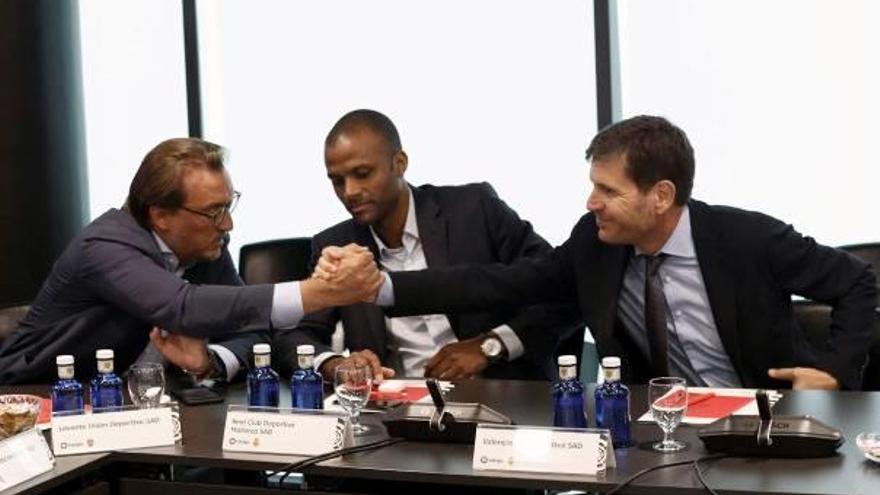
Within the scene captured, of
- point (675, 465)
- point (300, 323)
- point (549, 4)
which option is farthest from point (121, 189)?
point (675, 465)

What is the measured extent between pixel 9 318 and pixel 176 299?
735 millimetres

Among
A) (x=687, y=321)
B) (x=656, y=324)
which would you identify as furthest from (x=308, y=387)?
(x=687, y=321)

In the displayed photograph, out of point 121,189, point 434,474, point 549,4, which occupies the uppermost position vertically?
point 549,4

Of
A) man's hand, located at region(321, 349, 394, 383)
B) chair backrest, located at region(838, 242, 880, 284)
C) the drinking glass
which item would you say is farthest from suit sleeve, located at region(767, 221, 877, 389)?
the drinking glass

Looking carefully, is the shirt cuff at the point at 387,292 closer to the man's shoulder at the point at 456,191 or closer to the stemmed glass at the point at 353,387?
the man's shoulder at the point at 456,191

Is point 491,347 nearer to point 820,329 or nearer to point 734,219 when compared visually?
point 734,219

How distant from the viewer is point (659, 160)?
12.7 ft

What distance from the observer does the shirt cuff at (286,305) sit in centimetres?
398

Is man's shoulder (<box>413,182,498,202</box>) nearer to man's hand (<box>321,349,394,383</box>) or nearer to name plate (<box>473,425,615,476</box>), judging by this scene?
man's hand (<box>321,349,394,383</box>)

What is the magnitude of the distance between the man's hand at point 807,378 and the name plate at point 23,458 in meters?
1.80

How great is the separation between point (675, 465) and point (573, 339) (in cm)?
166

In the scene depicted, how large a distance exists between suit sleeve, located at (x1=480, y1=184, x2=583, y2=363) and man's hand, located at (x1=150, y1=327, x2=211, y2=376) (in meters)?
0.95

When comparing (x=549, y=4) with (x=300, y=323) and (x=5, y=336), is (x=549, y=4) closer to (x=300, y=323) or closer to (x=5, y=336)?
(x=300, y=323)

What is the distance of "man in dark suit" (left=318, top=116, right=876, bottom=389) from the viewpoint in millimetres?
3832
